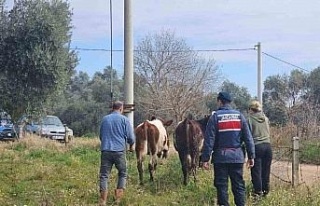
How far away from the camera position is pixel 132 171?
668 inches

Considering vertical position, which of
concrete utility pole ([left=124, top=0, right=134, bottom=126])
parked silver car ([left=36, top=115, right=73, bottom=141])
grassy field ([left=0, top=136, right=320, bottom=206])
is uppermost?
concrete utility pole ([left=124, top=0, right=134, bottom=126])

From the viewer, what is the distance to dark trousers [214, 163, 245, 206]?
443 inches

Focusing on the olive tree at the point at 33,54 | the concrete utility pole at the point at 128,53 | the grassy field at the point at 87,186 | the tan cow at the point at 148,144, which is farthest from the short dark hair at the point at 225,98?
the olive tree at the point at 33,54

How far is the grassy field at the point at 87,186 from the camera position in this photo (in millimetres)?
12617

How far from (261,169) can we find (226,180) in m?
2.12

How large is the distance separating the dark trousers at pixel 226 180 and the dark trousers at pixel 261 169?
64.4 inches

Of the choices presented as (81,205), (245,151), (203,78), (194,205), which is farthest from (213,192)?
(203,78)

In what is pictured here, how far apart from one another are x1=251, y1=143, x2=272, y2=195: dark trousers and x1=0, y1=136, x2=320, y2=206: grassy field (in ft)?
1.12

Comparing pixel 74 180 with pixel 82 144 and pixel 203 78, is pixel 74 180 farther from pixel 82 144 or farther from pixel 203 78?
pixel 203 78

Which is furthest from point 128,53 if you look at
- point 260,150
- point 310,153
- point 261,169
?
point 310,153

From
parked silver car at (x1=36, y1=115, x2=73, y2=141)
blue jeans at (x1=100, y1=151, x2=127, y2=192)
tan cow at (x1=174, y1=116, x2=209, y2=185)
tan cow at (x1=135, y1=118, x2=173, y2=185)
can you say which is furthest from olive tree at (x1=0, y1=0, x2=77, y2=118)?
blue jeans at (x1=100, y1=151, x2=127, y2=192)

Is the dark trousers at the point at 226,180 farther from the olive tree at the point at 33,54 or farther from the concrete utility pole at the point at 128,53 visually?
the olive tree at the point at 33,54

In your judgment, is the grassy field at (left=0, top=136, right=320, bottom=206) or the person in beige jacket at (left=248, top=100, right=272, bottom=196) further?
the person in beige jacket at (left=248, top=100, right=272, bottom=196)

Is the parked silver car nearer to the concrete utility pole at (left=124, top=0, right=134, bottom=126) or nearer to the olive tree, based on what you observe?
the olive tree
